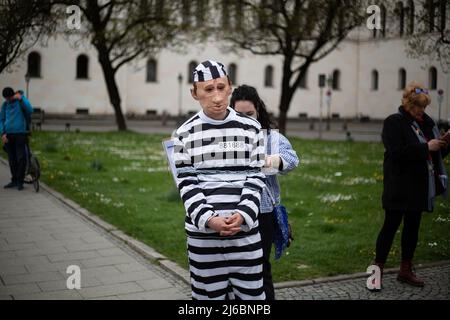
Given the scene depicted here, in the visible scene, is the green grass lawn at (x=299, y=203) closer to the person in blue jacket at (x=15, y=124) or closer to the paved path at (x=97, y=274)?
the paved path at (x=97, y=274)

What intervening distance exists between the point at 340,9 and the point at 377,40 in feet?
31.7

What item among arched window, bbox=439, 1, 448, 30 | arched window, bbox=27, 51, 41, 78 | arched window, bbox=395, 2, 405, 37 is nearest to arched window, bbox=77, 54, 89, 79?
arched window, bbox=27, 51, 41, 78

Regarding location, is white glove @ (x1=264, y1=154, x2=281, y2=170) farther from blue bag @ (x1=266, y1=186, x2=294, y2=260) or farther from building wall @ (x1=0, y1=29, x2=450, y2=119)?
building wall @ (x1=0, y1=29, x2=450, y2=119)

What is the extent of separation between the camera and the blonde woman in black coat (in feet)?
20.4

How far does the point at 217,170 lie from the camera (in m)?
3.88

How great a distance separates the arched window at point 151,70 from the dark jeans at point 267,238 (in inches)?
1915

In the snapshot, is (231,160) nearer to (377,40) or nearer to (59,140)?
(59,140)

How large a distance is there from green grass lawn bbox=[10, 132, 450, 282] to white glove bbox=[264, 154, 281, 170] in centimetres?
282

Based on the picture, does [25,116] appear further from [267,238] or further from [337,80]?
[337,80]

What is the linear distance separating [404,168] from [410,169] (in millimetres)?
63

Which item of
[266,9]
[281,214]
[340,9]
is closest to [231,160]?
[281,214]

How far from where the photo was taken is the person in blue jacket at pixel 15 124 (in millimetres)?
12477
